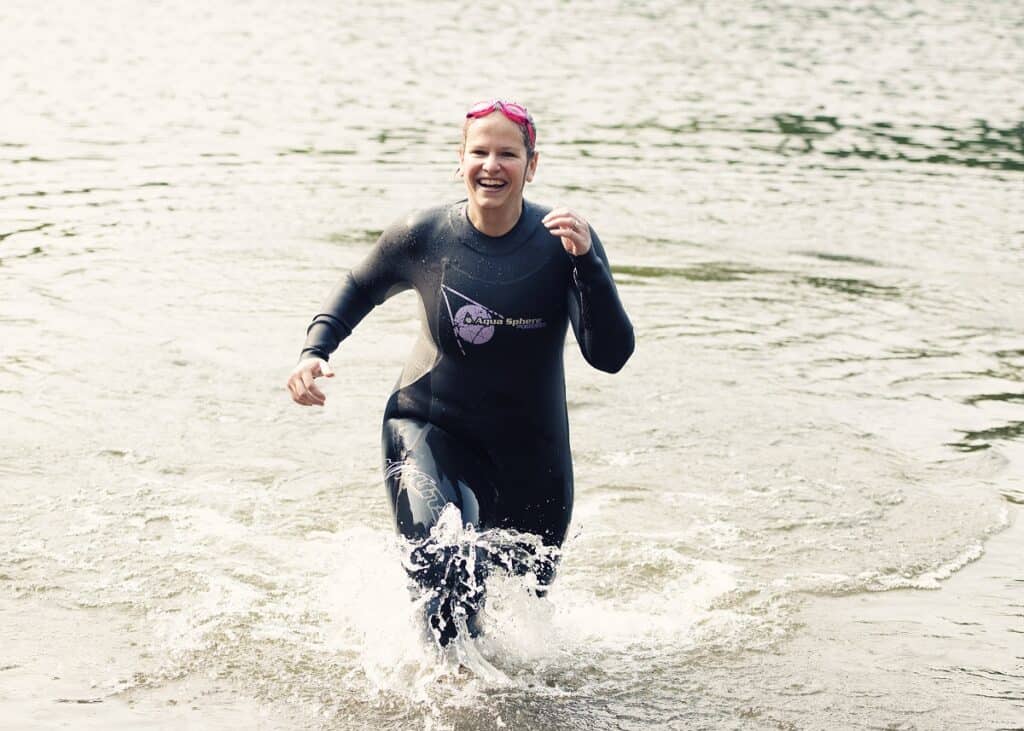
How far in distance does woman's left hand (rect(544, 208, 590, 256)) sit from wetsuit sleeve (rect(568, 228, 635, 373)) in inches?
2.6

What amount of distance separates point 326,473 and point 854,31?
2741 centimetres

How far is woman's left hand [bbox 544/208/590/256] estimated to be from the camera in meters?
5.25

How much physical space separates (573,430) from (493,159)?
377 cm

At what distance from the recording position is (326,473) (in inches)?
328

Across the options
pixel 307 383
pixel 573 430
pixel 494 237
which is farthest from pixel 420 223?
pixel 573 430

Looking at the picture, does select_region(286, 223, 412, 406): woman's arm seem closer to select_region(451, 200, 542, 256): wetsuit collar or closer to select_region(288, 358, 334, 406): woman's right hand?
select_region(288, 358, 334, 406): woman's right hand

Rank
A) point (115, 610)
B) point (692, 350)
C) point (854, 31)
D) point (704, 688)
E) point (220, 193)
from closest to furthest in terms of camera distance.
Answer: point (704, 688) < point (115, 610) < point (692, 350) < point (220, 193) < point (854, 31)

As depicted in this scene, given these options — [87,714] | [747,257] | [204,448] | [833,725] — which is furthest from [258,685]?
[747,257]

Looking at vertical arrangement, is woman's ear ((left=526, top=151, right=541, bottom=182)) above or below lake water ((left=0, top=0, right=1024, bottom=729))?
above

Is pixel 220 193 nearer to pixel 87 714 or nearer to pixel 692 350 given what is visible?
pixel 692 350

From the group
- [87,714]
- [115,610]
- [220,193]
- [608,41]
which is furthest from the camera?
[608,41]

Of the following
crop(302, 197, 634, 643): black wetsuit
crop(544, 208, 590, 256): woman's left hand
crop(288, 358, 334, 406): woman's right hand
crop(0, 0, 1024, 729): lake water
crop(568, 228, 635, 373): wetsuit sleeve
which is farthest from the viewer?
crop(0, 0, 1024, 729): lake water

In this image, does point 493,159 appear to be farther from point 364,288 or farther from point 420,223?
point 364,288

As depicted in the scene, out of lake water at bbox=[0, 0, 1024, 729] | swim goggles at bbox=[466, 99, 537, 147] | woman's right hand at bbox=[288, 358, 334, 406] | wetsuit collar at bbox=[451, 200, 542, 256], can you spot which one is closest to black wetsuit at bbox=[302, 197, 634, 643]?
wetsuit collar at bbox=[451, 200, 542, 256]
